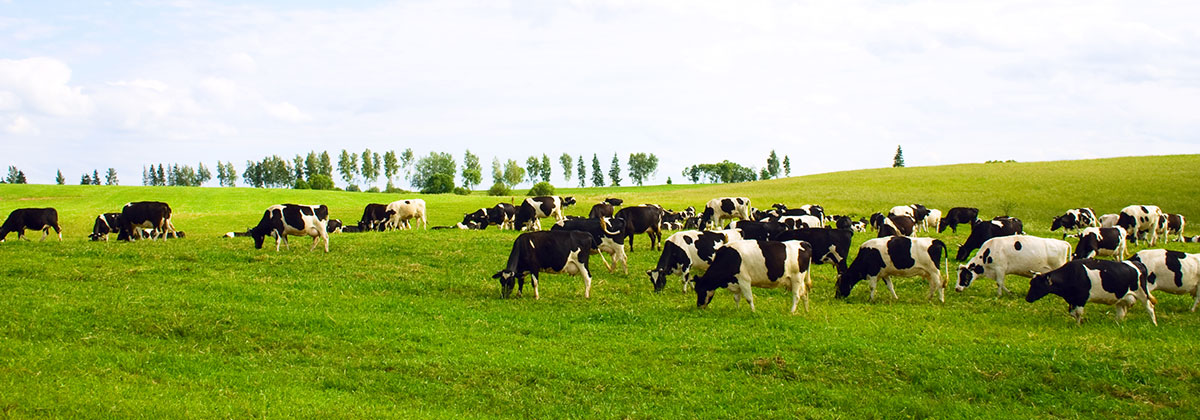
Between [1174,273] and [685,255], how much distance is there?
10.9 meters

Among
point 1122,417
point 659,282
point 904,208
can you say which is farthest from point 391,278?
point 904,208

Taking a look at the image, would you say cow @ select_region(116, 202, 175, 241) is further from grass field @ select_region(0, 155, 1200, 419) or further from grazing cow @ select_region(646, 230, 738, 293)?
grazing cow @ select_region(646, 230, 738, 293)

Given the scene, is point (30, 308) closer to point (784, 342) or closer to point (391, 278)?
point (391, 278)

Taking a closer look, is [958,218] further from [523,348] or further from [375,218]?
[523,348]

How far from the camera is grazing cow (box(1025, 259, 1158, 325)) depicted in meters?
15.9

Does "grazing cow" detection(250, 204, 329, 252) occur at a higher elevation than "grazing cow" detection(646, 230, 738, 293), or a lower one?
higher

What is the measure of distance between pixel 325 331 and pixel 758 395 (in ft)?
25.9

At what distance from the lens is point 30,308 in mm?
15031

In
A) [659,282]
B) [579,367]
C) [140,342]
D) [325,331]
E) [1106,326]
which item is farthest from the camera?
[659,282]

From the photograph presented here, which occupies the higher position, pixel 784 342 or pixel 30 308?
pixel 30 308

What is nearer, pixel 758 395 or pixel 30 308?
pixel 758 395

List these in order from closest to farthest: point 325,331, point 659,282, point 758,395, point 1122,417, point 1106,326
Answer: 1. point 1122,417
2. point 758,395
3. point 325,331
4. point 1106,326
5. point 659,282

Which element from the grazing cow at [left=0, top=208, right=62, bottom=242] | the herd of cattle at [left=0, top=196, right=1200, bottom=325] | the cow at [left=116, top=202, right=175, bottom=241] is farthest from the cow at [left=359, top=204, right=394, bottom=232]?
the grazing cow at [left=0, top=208, right=62, bottom=242]

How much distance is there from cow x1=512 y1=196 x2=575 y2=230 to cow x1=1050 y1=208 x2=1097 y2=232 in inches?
1010
